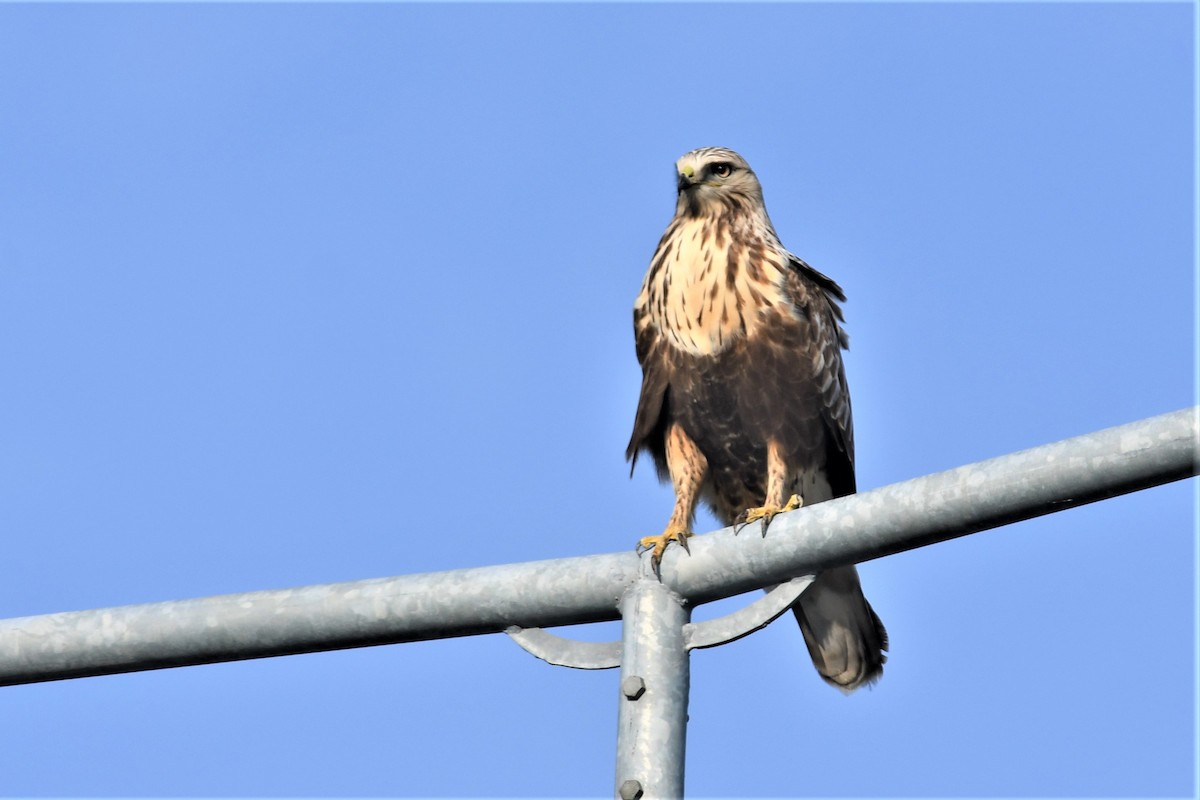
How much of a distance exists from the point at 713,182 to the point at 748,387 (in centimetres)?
114

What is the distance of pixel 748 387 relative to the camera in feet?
24.5

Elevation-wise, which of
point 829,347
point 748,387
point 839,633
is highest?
point 829,347

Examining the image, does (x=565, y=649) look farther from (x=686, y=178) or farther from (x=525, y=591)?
(x=686, y=178)

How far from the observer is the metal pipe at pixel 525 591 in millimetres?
3395

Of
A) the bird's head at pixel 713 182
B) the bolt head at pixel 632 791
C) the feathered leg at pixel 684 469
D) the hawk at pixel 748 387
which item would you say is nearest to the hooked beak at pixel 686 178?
the bird's head at pixel 713 182

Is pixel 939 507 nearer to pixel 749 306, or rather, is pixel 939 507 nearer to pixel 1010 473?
pixel 1010 473

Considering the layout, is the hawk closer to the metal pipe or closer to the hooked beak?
the hooked beak

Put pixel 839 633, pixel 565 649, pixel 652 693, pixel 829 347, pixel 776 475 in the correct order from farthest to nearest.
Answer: pixel 829 347
pixel 776 475
pixel 839 633
pixel 565 649
pixel 652 693

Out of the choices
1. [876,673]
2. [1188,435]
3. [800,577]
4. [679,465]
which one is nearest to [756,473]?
[679,465]

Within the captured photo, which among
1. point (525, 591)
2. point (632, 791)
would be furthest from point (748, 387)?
point (632, 791)

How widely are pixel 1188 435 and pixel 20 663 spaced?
9.03 feet

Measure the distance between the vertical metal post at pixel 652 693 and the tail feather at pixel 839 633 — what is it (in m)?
3.38

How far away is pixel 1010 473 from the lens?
3.36 m

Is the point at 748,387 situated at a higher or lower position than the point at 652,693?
higher
